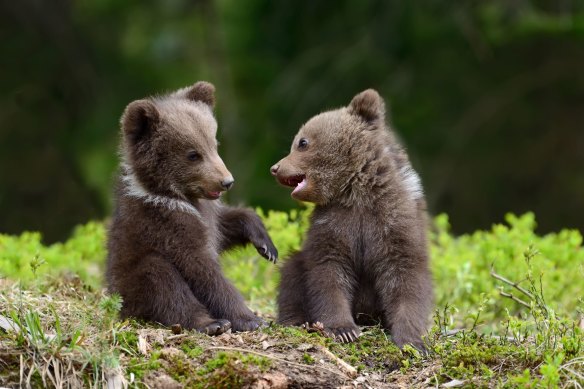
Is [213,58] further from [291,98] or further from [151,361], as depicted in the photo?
[151,361]

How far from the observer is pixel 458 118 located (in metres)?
15.9

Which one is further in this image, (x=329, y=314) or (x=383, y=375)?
(x=329, y=314)

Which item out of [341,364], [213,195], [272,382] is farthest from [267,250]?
[272,382]

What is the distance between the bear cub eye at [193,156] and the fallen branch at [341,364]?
53.8 inches

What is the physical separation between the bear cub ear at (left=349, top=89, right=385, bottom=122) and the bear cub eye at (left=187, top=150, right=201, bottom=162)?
40.4 inches

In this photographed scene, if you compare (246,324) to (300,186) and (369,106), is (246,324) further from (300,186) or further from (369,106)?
(369,106)

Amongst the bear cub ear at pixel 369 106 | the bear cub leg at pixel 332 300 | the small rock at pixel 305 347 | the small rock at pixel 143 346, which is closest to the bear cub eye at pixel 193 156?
the bear cub leg at pixel 332 300

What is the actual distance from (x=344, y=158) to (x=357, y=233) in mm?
488

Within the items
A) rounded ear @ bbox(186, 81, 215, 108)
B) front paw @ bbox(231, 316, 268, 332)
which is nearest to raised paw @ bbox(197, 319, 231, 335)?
front paw @ bbox(231, 316, 268, 332)

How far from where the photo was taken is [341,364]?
557 centimetres

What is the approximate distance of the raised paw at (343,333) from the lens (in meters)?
5.90

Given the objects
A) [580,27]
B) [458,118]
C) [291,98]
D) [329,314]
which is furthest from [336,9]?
[329,314]

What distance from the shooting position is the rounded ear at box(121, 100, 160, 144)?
624cm

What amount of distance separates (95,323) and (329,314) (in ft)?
4.20
